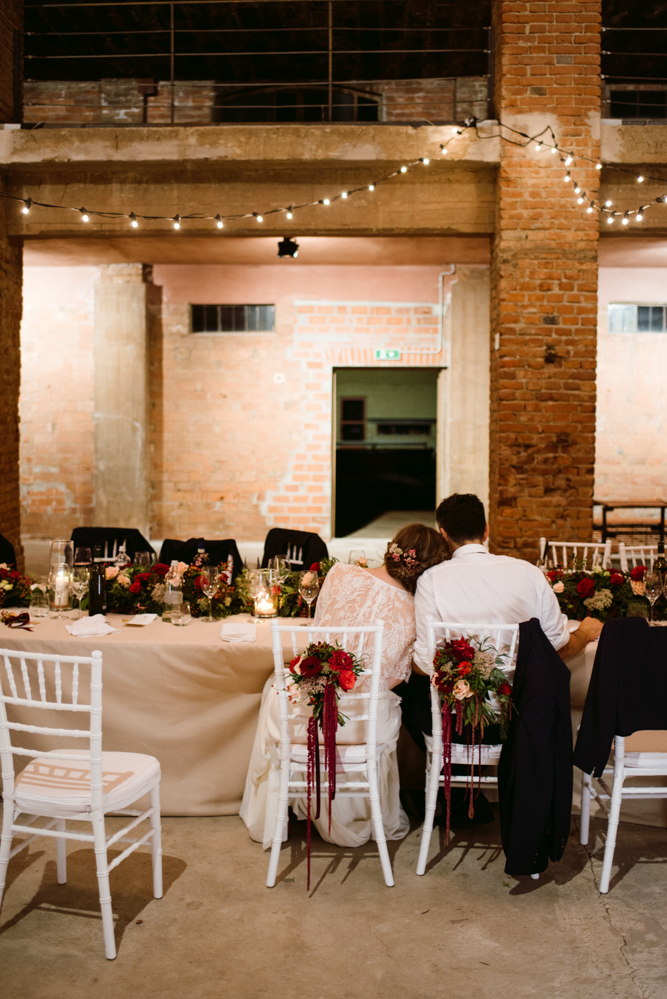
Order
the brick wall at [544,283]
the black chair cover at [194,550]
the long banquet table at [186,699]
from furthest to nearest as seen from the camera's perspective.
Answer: the brick wall at [544,283] → the black chair cover at [194,550] → the long banquet table at [186,699]

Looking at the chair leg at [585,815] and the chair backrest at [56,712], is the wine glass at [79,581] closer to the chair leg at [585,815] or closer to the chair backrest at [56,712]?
the chair backrest at [56,712]

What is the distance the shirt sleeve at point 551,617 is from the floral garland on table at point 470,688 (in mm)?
250

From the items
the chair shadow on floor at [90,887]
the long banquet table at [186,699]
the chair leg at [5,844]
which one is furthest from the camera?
the long banquet table at [186,699]

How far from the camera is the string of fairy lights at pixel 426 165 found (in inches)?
233

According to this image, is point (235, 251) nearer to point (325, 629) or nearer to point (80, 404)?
point (80, 404)

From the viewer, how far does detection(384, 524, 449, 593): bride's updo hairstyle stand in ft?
10.2

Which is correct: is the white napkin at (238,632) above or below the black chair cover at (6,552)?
below

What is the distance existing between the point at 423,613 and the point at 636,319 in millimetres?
7215

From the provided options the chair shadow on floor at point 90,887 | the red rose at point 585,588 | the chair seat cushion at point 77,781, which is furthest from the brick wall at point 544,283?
the chair seat cushion at point 77,781

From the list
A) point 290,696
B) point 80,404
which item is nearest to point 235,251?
point 80,404

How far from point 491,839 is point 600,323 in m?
7.02

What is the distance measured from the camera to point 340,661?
2766mm

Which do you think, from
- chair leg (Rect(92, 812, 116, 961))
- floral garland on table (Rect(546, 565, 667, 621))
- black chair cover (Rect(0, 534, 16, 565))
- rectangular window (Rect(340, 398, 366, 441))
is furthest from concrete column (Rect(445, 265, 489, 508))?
rectangular window (Rect(340, 398, 366, 441))

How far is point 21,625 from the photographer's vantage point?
3600mm
